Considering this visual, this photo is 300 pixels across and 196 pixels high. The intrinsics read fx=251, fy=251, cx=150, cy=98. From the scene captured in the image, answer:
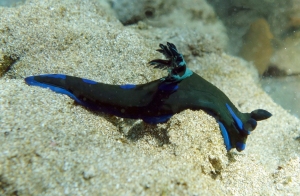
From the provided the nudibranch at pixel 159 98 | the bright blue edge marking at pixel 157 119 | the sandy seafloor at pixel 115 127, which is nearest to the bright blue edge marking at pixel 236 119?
the nudibranch at pixel 159 98

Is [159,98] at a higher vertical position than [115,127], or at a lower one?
higher

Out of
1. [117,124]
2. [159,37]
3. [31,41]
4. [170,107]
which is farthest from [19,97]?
[159,37]

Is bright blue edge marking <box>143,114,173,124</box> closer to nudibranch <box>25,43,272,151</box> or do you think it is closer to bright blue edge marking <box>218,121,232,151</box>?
nudibranch <box>25,43,272,151</box>

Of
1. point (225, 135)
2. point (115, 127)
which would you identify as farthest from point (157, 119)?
point (225, 135)

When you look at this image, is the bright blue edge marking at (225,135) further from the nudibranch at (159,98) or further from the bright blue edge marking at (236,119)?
the bright blue edge marking at (236,119)

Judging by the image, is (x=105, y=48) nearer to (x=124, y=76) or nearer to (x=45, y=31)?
(x=124, y=76)

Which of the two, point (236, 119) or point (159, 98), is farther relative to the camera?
point (236, 119)

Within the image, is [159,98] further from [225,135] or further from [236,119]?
[236,119]
